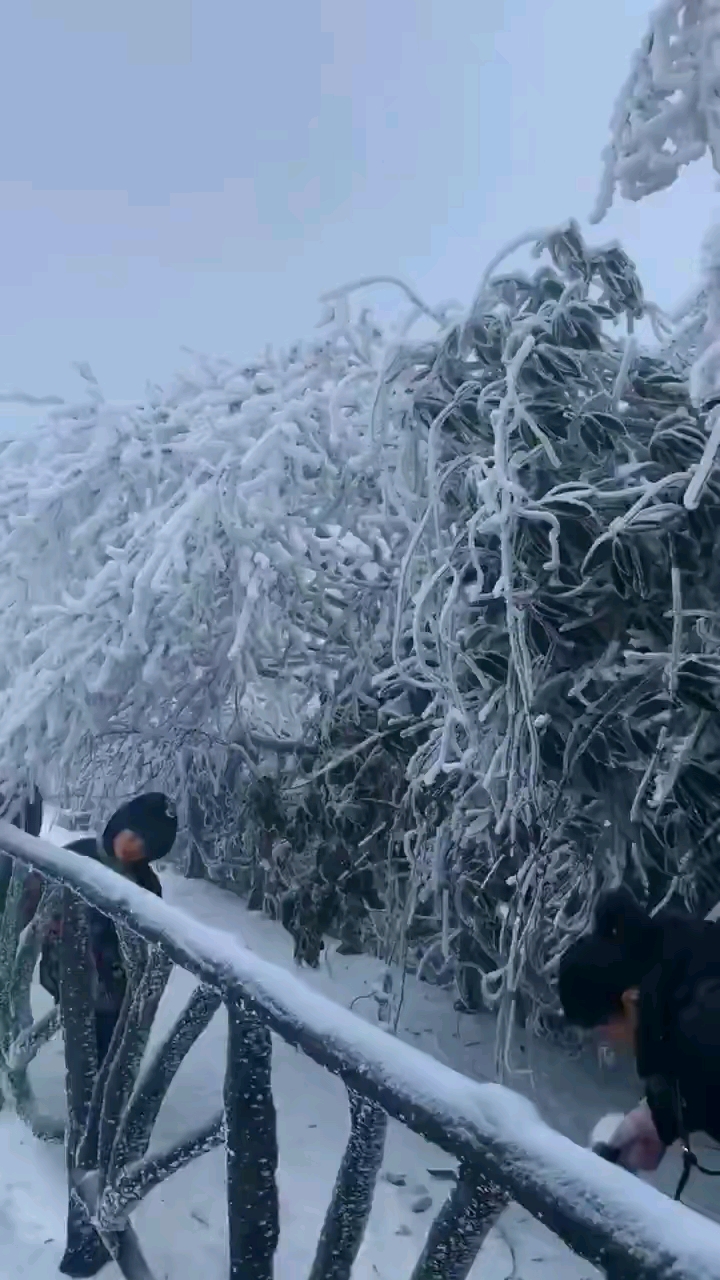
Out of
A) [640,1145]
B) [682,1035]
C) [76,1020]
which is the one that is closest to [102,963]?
[76,1020]

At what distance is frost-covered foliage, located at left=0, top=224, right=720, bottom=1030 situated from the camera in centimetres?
323

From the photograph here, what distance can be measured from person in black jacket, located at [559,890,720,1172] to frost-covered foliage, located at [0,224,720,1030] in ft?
2.89

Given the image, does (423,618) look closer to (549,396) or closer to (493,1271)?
(549,396)

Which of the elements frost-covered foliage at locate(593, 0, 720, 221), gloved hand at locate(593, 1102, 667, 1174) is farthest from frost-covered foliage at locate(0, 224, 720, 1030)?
gloved hand at locate(593, 1102, 667, 1174)

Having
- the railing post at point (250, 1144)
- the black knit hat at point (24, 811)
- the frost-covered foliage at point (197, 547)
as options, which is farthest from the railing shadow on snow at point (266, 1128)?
the black knit hat at point (24, 811)

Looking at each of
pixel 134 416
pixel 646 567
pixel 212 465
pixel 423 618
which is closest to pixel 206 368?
pixel 134 416

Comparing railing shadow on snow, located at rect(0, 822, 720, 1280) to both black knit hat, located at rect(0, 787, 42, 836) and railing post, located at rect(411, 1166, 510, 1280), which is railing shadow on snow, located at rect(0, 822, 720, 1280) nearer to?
railing post, located at rect(411, 1166, 510, 1280)

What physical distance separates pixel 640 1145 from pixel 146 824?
2.35 metres

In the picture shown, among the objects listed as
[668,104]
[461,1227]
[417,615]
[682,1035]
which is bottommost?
[461,1227]

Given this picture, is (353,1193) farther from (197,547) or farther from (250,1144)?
(197,547)

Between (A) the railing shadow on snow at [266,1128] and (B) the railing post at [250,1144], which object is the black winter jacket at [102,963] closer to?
(A) the railing shadow on snow at [266,1128]

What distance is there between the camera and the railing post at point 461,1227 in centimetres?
137

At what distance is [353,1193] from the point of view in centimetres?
172

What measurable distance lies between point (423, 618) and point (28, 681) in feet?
8.23
